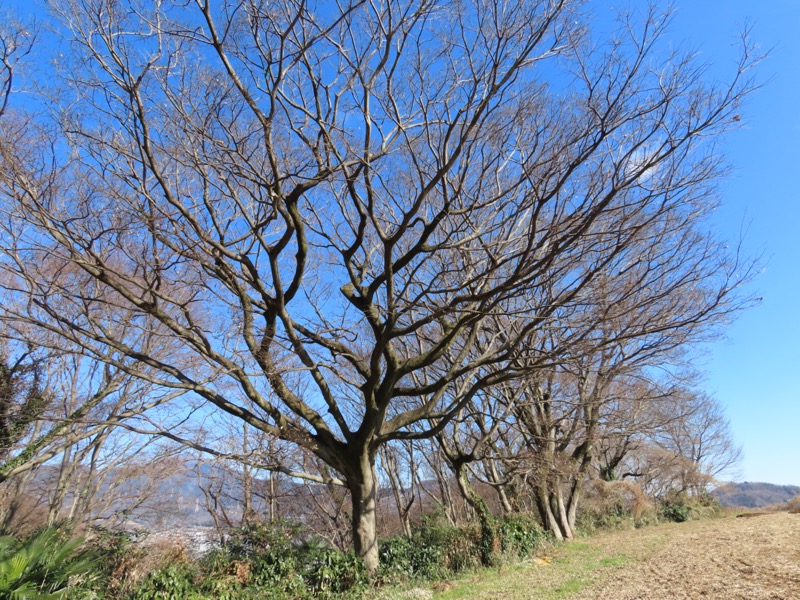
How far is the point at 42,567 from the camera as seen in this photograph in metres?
4.96

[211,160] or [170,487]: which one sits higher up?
[211,160]

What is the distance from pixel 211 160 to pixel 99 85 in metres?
1.53

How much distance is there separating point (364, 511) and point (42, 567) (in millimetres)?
4584

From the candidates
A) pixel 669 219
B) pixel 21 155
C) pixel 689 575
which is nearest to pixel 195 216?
pixel 21 155

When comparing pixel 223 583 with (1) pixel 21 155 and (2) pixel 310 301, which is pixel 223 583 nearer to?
(2) pixel 310 301

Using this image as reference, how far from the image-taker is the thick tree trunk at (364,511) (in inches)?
312

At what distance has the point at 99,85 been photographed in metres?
5.86

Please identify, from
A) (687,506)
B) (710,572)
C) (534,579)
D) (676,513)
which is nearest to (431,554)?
(534,579)

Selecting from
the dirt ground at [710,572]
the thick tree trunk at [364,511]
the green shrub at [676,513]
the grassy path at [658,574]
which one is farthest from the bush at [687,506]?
the thick tree trunk at [364,511]

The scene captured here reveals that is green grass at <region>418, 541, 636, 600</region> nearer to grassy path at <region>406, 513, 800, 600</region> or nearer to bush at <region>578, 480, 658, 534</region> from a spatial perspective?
grassy path at <region>406, 513, 800, 600</region>

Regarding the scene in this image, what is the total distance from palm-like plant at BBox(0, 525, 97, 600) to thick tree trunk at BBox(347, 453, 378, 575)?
387 centimetres

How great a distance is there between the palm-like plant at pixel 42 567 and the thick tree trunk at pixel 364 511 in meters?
3.87

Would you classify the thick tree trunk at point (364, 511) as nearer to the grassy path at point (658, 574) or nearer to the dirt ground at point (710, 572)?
the grassy path at point (658, 574)

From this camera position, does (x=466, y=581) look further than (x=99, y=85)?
Yes
